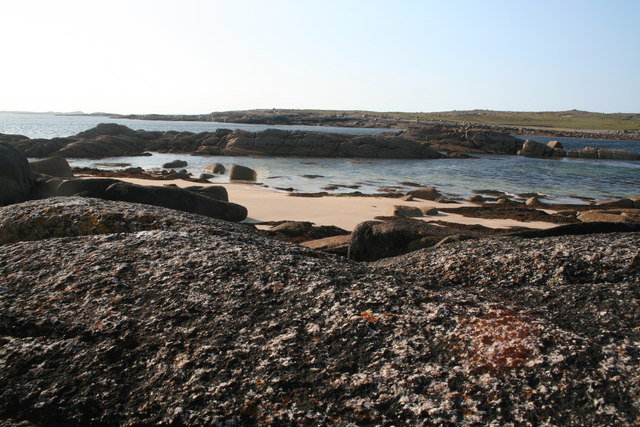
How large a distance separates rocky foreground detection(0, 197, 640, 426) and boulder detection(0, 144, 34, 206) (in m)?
12.8

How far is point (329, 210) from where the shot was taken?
19.2 metres

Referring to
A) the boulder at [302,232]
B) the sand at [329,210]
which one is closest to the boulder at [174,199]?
the sand at [329,210]

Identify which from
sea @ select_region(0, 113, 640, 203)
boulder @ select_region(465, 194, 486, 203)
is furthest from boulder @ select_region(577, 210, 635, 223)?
sea @ select_region(0, 113, 640, 203)

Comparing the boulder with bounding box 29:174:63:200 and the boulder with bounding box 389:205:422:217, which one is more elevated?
the boulder with bounding box 29:174:63:200

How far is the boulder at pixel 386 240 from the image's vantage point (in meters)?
7.63

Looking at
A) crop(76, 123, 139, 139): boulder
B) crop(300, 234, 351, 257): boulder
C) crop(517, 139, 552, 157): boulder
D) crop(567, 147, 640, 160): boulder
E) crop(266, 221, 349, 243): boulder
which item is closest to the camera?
crop(300, 234, 351, 257): boulder

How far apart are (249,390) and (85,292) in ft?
4.96

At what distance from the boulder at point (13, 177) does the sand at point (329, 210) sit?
762 centimetres

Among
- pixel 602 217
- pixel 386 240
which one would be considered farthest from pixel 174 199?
pixel 602 217

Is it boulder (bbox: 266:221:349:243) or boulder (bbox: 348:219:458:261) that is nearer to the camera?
boulder (bbox: 348:219:458:261)

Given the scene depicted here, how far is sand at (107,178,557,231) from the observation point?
1719 centimetres

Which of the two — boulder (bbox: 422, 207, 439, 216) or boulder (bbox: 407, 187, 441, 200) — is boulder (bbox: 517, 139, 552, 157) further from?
boulder (bbox: 422, 207, 439, 216)

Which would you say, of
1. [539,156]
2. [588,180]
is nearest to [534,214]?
[588,180]

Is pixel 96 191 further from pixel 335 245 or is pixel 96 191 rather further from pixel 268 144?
pixel 268 144
